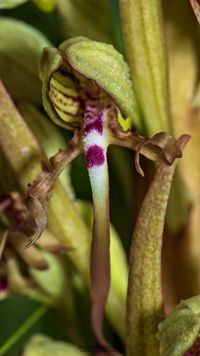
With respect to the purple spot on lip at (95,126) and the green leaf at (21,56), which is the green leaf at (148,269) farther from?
the green leaf at (21,56)

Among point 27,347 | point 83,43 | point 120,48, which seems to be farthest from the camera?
point 120,48

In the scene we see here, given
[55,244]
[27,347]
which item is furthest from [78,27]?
[27,347]

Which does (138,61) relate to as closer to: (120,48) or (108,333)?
(120,48)

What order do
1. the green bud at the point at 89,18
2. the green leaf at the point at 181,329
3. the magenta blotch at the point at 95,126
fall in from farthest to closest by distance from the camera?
the green bud at the point at 89,18, the magenta blotch at the point at 95,126, the green leaf at the point at 181,329

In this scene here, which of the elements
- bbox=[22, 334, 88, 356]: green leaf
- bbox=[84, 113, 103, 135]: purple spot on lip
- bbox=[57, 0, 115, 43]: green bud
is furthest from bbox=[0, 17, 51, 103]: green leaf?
bbox=[22, 334, 88, 356]: green leaf

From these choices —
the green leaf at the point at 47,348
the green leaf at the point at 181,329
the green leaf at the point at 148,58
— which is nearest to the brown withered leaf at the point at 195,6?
the green leaf at the point at 148,58
